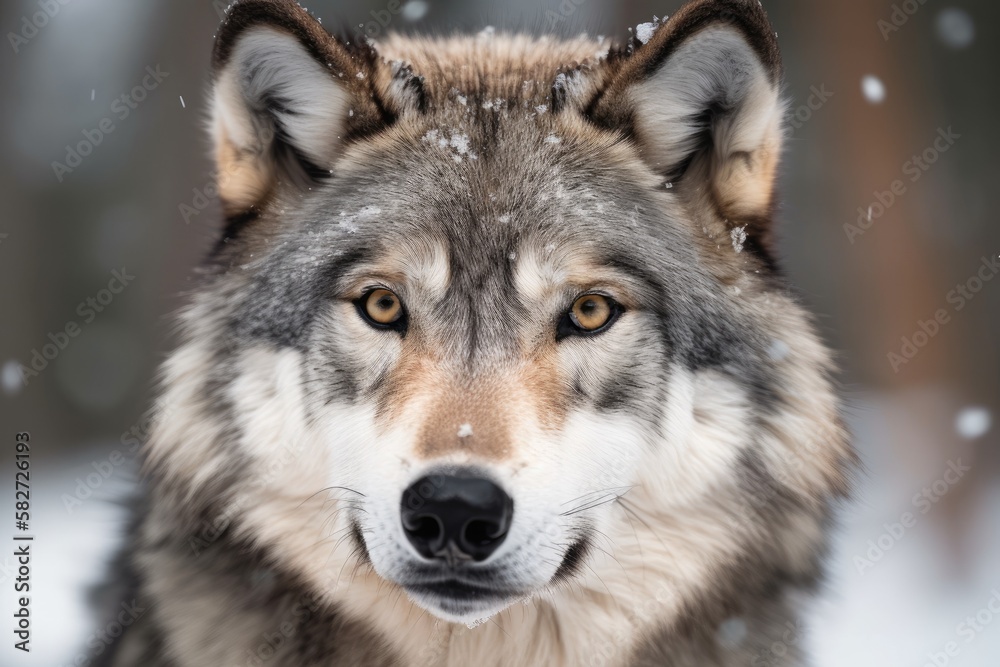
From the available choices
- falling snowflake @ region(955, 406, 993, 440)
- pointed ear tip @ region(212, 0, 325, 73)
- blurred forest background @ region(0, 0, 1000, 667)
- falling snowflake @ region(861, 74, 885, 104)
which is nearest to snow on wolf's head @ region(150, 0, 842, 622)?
pointed ear tip @ region(212, 0, 325, 73)

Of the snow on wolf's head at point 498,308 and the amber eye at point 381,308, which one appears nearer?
the snow on wolf's head at point 498,308

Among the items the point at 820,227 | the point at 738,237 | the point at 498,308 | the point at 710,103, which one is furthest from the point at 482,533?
the point at 820,227

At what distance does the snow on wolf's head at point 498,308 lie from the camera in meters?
2.31

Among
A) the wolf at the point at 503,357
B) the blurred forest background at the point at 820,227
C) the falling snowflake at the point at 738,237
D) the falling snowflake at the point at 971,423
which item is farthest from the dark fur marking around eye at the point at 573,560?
the falling snowflake at the point at 971,423

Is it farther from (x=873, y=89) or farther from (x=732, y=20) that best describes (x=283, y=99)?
(x=873, y=89)

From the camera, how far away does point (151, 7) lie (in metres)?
7.81

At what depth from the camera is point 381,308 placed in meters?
2.49

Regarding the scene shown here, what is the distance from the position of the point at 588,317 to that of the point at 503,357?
298 millimetres

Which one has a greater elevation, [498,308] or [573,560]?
[498,308]

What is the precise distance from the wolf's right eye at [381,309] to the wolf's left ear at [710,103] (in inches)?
37.8

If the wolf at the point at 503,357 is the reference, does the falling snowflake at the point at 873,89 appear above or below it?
above

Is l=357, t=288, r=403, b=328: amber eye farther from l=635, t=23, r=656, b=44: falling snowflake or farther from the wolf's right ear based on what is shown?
l=635, t=23, r=656, b=44: falling snowflake

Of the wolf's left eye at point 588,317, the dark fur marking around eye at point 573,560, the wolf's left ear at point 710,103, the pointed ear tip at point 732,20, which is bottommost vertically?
the dark fur marking around eye at point 573,560

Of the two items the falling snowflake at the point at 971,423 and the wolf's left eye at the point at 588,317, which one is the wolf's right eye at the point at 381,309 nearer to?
the wolf's left eye at the point at 588,317
